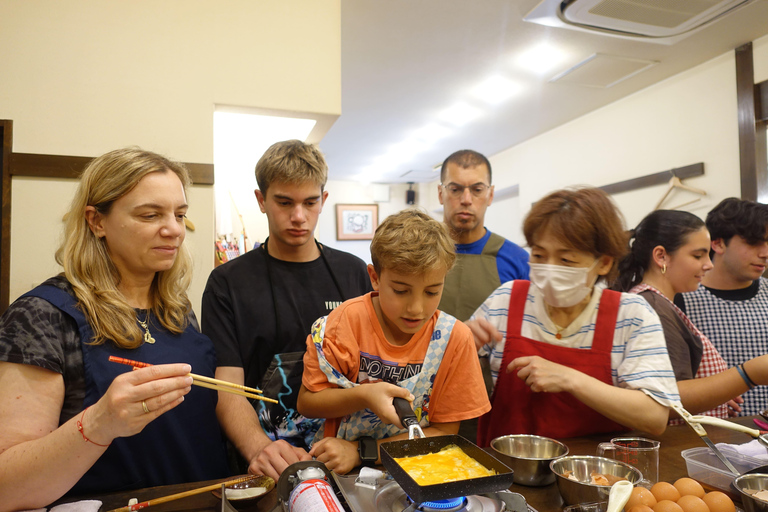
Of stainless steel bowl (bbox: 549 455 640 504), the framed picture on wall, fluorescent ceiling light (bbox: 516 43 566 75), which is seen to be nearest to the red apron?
stainless steel bowl (bbox: 549 455 640 504)

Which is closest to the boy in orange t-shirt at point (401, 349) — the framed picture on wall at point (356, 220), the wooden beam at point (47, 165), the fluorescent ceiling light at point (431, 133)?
the wooden beam at point (47, 165)

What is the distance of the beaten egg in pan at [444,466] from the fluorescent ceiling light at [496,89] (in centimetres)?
499

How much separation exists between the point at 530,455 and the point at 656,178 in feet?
17.9

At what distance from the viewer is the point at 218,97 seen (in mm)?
3123

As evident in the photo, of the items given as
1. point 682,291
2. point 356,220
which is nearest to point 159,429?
point 682,291

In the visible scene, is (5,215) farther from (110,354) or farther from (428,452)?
(428,452)

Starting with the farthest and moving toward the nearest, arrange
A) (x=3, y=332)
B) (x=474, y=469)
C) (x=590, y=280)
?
(x=590, y=280) → (x=3, y=332) → (x=474, y=469)

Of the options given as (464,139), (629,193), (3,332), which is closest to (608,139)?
(629,193)

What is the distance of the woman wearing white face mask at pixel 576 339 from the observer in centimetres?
155

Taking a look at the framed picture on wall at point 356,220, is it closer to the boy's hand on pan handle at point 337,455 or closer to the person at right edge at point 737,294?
the person at right edge at point 737,294

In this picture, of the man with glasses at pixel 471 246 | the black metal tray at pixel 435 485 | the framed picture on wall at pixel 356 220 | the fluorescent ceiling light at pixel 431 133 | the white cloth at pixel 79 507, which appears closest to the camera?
the black metal tray at pixel 435 485

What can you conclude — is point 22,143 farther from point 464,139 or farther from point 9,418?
point 464,139

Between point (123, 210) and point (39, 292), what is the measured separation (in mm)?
339

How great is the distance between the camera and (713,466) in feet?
4.45
